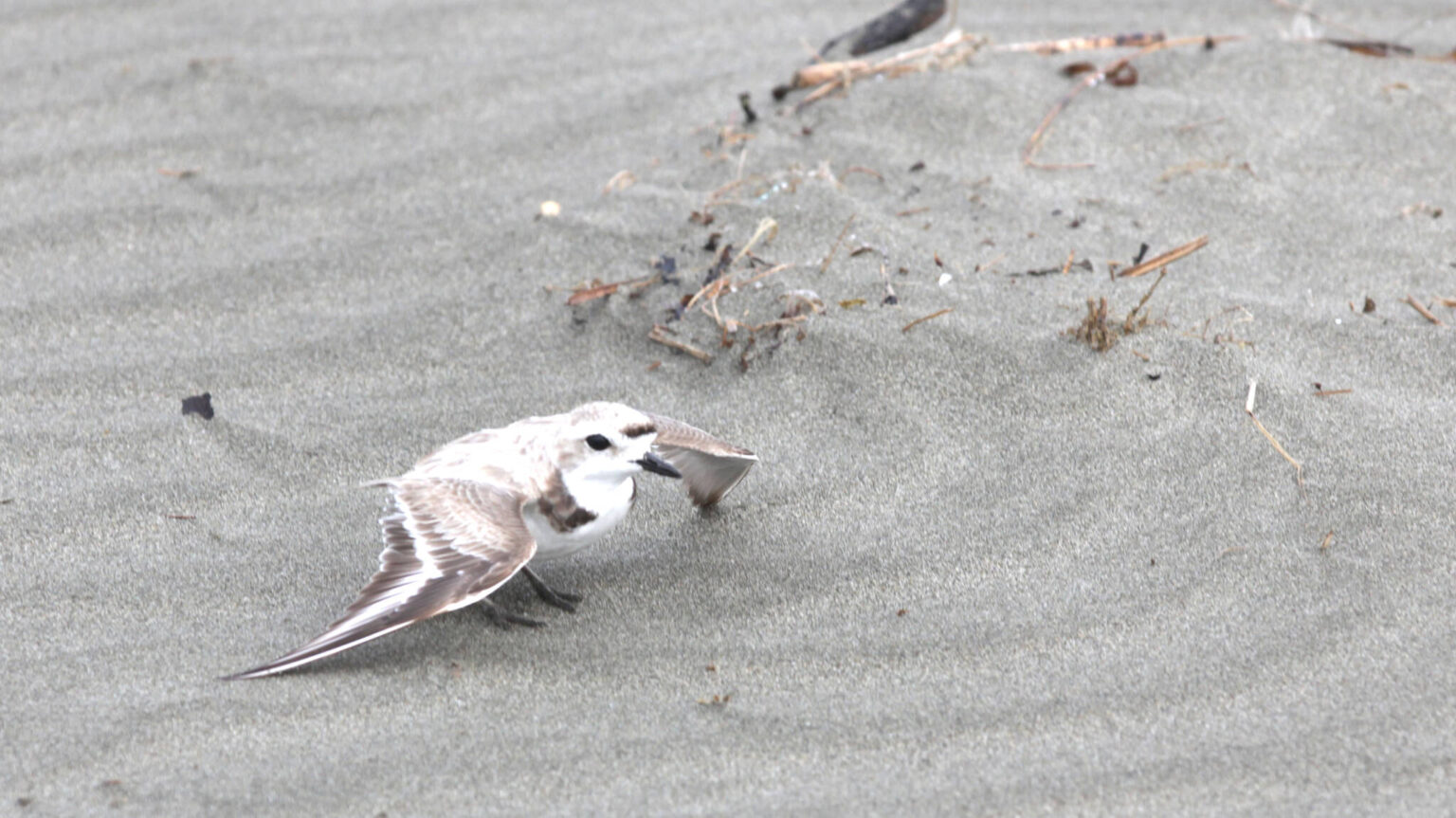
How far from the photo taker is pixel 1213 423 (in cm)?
422

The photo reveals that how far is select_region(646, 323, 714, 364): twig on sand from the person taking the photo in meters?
4.77

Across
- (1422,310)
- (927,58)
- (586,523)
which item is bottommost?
(1422,310)

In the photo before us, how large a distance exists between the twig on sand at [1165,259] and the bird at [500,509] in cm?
177

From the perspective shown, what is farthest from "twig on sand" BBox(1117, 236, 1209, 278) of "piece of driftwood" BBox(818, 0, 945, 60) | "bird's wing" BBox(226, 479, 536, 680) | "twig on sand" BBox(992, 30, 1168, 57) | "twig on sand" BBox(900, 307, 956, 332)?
"bird's wing" BBox(226, 479, 536, 680)

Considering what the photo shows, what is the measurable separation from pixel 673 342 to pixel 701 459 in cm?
81

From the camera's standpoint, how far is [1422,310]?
4.66m

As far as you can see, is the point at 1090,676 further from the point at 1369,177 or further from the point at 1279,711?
the point at 1369,177

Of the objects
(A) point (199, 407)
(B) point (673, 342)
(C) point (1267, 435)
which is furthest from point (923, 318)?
(A) point (199, 407)

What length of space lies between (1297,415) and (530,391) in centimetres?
255

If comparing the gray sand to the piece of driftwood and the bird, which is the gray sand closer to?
the bird

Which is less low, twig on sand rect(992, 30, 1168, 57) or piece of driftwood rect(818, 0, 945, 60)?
piece of driftwood rect(818, 0, 945, 60)

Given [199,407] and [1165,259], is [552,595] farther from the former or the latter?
[1165,259]

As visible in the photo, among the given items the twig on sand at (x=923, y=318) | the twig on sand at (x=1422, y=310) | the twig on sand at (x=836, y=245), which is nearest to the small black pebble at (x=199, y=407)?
the twig on sand at (x=836, y=245)

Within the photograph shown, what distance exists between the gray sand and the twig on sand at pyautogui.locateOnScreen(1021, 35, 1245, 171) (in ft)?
0.20
